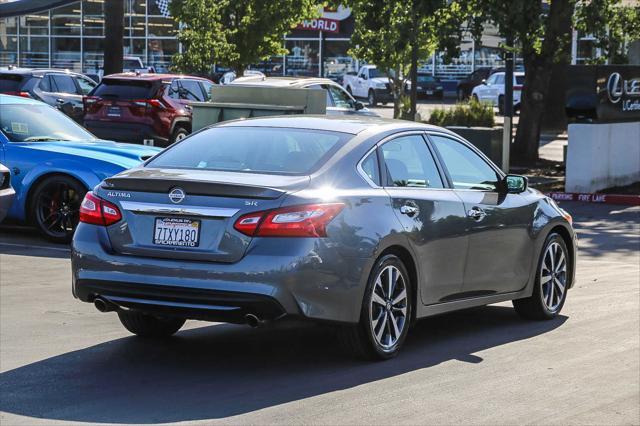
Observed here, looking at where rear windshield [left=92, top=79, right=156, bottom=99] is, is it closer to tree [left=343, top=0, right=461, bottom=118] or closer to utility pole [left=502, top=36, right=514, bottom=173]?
tree [left=343, top=0, right=461, bottom=118]

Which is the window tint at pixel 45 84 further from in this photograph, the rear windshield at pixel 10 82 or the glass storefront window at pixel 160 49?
the glass storefront window at pixel 160 49

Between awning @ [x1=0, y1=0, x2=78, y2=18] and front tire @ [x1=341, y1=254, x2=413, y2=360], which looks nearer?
front tire @ [x1=341, y1=254, x2=413, y2=360]

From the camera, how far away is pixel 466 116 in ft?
92.2

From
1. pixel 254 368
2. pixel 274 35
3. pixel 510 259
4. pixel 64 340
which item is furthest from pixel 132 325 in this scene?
pixel 274 35

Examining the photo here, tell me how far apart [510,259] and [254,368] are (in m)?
2.41

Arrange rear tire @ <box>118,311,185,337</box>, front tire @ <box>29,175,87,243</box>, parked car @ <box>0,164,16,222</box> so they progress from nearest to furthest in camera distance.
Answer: rear tire @ <box>118,311,185,337</box>
parked car @ <box>0,164,16,222</box>
front tire @ <box>29,175,87,243</box>

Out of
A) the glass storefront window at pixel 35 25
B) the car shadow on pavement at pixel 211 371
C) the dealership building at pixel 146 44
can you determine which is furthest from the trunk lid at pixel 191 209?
the glass storefront window at pixel 35 25

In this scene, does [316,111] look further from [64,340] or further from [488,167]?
[64,340]

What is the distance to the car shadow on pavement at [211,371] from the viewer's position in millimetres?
6273

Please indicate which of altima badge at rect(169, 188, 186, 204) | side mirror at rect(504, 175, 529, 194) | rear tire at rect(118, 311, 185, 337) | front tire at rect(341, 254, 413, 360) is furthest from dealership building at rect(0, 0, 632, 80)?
altima badge at rect(169, 188, 186, 204)

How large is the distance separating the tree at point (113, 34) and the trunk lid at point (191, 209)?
23106 mm

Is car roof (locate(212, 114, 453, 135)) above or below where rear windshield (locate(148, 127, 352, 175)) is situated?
above

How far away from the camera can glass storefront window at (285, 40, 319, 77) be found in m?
67.6

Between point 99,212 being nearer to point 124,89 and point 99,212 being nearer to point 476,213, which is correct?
point 476,213
